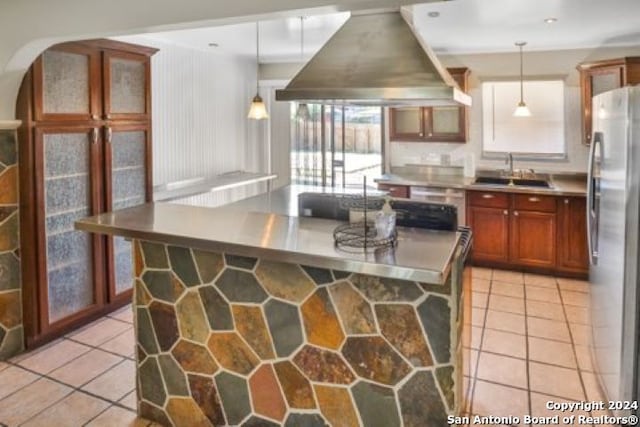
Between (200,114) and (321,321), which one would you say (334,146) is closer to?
(200,114)

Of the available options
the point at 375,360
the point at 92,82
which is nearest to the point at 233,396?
the point at 375,360

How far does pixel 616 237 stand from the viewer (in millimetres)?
2438

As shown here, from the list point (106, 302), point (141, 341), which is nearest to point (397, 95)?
point (141, 341)

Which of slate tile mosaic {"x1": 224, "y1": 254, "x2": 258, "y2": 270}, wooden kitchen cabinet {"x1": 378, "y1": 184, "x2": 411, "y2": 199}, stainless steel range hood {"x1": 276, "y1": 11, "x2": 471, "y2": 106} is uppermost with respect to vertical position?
stainless steel range hood {"x1": 276, "y1": 11, "x2": 471, "y2": 106}

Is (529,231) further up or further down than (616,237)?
further down

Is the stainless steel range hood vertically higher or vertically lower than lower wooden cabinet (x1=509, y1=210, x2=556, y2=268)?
higher

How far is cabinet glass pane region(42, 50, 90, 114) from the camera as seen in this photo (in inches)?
129

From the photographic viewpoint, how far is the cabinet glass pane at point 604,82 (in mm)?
4609

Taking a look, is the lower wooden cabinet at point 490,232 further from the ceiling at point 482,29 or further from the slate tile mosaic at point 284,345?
the slate tile mosaic at point 284,345

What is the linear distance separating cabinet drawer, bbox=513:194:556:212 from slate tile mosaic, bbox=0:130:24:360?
448 cm

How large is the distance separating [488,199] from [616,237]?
2.71 meters

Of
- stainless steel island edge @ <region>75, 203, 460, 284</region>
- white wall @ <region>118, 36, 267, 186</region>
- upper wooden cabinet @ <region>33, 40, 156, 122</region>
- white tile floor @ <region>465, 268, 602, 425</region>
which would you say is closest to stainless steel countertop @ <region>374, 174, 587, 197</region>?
white tile floor @ <region>465, 268, 602, 425</region>

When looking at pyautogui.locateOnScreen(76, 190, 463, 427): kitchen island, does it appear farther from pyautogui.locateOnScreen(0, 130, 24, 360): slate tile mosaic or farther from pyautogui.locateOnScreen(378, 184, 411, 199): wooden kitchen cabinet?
pyautogui.locateOnScreen(378, 184, 411, 199): wooden kitchen cabinet

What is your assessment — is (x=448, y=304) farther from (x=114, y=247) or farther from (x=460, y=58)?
(x=460, y=58)
